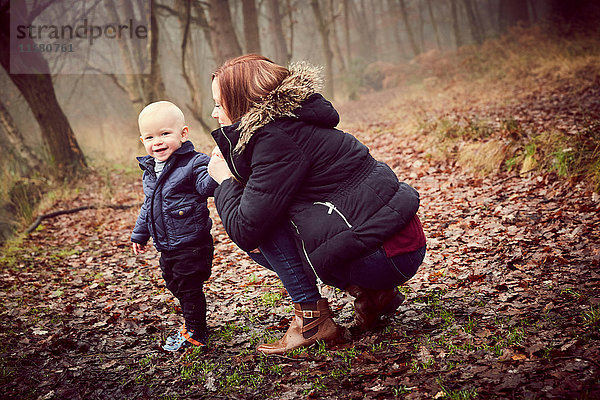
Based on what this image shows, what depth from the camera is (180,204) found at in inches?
121

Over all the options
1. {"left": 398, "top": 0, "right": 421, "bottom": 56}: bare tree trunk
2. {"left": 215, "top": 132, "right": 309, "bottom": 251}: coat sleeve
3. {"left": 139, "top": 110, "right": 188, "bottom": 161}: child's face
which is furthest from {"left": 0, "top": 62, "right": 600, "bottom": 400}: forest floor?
{"left": 398, "top": 0, "right": 421, "bottom": 56}: bare tree trunk

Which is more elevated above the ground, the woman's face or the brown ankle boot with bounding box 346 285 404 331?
the woman's face

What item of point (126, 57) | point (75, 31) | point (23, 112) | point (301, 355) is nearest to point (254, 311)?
point (301, 355)

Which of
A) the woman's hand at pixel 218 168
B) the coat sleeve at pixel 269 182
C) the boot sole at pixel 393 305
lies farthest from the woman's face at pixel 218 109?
the boot sole at pixel 393 305

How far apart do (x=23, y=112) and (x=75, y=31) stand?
7646 millimetres

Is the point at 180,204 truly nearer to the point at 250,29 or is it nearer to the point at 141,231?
the point at 141,231

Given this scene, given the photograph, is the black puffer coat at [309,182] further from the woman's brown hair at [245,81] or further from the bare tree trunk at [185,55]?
the bare tree trunk at [185,55]

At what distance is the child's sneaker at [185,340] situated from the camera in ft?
10.4

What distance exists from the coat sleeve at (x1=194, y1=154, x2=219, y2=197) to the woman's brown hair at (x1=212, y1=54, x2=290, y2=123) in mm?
482

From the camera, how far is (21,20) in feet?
31.7

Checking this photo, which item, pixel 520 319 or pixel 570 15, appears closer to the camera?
pixel 520 319

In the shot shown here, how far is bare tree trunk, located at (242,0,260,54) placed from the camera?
1255 centimetres

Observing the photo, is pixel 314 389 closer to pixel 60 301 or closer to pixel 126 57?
pixel 60 301

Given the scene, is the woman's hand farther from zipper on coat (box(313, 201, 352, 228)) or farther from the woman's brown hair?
zipper on coat (box(313, 201, 352, 228))
